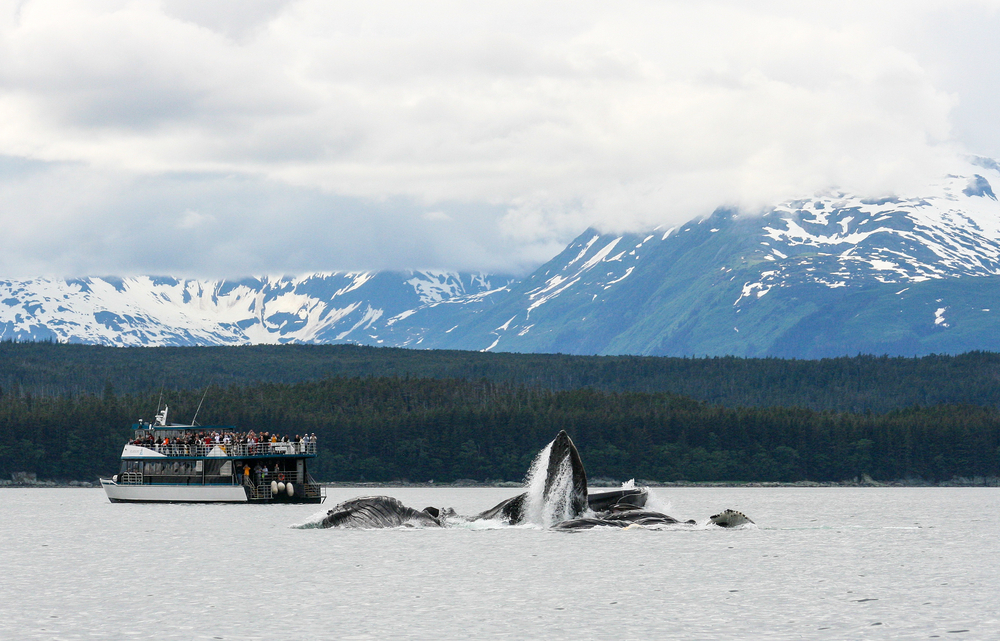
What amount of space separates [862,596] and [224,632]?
29450 millimetres

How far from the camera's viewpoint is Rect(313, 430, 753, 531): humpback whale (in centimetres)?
9894

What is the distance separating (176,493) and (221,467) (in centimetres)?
A: 699

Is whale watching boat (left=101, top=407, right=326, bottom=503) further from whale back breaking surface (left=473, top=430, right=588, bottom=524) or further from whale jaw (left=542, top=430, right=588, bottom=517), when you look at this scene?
whale jaw (left=542, top=430, right=588, bottom=517)

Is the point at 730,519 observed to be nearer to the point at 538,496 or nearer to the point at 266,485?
the point at 538,496

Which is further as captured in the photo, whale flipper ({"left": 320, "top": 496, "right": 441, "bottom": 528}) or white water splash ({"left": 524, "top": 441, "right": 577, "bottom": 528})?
whale flipper ({"left": 320, "top": 496, "right": 441, "bottom": 528})

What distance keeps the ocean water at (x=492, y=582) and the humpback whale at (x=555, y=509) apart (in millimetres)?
1383

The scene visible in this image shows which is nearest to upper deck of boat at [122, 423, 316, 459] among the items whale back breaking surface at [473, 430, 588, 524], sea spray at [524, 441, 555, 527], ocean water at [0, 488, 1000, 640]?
ocean water at [0, 488, 1000, 640]

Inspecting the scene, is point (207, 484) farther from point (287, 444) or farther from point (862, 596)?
point (862, 596)

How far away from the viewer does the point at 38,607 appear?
62625 mm

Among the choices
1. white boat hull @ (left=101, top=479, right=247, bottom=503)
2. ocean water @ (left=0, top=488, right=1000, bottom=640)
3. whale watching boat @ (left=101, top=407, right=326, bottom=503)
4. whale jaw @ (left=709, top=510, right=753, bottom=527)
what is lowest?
ocean water @ (left=0, top=488, right=1000, bottom=640)

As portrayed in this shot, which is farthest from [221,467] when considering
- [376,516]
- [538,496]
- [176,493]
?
[538,496]

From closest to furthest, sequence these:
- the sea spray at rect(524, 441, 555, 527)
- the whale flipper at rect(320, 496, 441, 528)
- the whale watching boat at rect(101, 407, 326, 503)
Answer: the sea spray at rect(524, 441, 555, 527)
the whale flipper at rect(320, 496, 441, 528)
the whale watching boat at rect(101, 407, 326, 503)

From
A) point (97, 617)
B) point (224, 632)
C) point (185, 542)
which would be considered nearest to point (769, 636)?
point (224, 632)

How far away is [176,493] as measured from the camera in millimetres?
151125
